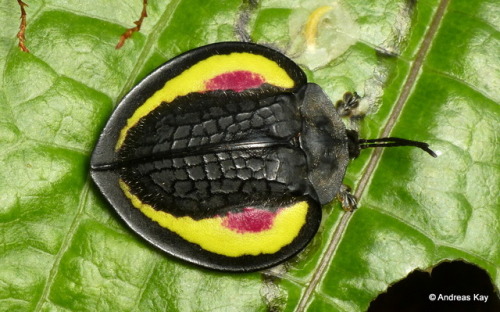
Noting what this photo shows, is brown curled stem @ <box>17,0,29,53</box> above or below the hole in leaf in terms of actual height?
above

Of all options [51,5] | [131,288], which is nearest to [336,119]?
[131,288]

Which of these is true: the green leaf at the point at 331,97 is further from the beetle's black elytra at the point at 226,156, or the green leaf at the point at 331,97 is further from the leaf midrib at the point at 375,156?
the beetle's black elytra at the point at 226,156

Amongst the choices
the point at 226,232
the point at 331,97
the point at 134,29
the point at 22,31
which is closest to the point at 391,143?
the point at 331,97

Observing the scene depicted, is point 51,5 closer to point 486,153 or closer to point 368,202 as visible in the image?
point 368,202

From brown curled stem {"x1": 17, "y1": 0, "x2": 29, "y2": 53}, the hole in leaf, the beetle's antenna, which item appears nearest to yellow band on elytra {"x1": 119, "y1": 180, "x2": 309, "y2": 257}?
the beetle's antenna

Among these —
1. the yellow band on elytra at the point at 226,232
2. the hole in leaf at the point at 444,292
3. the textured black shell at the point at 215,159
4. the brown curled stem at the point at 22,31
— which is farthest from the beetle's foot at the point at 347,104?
the brown curled stem at the point at 22,31

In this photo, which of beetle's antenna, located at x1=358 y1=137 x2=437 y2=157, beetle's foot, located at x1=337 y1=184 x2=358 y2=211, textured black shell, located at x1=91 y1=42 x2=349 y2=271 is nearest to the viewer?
textured black shell, located at x1=91 y1=42 x2=349 y2=271

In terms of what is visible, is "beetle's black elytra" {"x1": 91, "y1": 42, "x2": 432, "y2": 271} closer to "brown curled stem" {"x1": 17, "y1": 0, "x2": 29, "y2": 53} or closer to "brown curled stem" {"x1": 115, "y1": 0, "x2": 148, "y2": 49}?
"brown curled stem" {"x1": 115, "y1": 0, "x2": 148, "y2": 49}

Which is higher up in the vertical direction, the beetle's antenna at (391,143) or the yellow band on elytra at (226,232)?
the beetle's antenna at (391,143)
